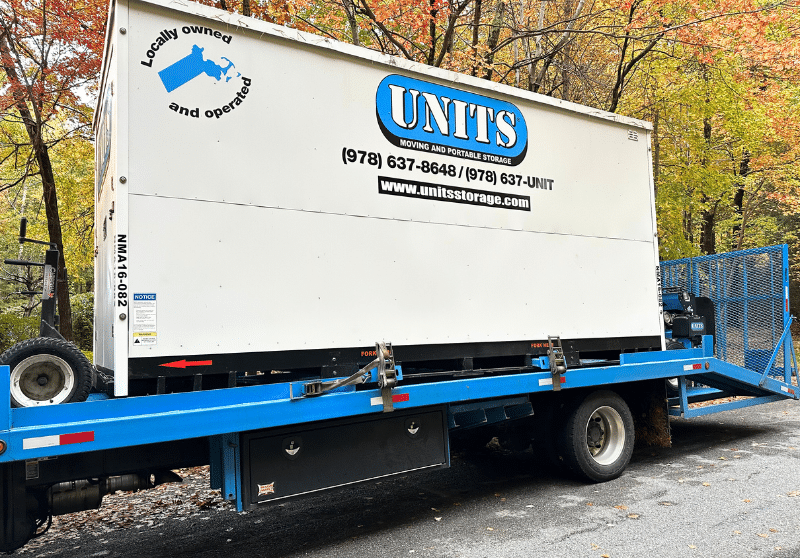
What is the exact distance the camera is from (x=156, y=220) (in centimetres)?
366

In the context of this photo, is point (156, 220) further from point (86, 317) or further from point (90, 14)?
point (86, 317)

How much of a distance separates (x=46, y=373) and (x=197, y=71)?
2001 mm

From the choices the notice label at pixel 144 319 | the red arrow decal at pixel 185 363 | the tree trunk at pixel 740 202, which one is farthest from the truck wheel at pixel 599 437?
the tree trunk at pixel 740 202

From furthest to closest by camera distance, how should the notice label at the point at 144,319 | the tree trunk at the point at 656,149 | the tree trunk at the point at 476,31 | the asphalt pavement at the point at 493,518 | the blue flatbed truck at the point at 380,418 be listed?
the tree trunk at the point at 656,149 < the tree trunk at the point at 476,31 < the asphalt pavement at the point at 493,518 < the notice label at the point at 144,319 < the blue flatbed truck at the point at 380,418

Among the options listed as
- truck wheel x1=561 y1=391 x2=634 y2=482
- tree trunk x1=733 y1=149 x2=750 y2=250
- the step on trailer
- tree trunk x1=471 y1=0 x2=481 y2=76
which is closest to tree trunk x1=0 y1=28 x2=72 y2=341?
the step on trailer

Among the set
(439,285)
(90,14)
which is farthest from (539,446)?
(90,14)

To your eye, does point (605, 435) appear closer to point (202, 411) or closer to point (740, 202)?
point (202, 411)

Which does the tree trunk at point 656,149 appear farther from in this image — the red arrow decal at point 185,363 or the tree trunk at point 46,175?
the red arrow decal at point 185,363

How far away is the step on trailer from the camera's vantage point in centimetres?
358

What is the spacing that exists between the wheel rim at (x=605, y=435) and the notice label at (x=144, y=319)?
404cm

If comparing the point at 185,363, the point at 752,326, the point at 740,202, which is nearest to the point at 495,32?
the point at 752,326

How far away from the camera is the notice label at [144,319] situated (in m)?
3.53

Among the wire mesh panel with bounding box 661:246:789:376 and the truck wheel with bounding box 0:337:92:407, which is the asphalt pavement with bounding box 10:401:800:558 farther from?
the truck wheel with bounding box 0:337:92:407

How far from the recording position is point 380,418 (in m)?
4.50
